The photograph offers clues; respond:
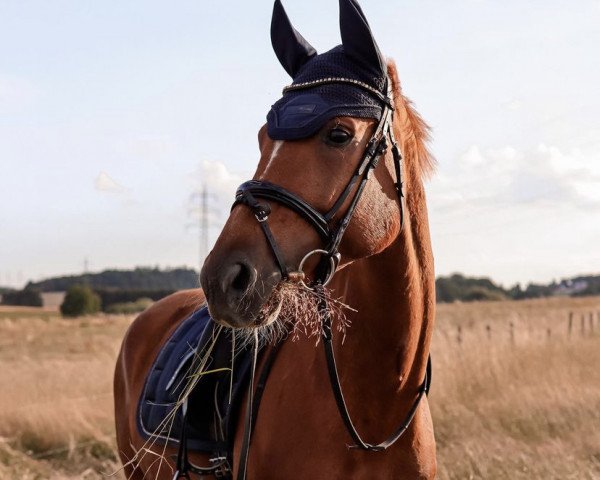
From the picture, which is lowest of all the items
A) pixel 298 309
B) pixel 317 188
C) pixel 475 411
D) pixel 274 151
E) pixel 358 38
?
pixel 475 411

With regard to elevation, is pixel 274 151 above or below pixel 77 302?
above

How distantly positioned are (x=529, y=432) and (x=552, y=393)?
0.78m

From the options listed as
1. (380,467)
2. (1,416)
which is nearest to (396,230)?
(380,467)

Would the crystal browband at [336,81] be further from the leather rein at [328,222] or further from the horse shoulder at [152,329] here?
the horse shoulder at [152,329]

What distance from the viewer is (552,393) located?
736 cm

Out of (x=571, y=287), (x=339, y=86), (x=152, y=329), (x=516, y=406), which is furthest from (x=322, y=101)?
(x=571, y=287)

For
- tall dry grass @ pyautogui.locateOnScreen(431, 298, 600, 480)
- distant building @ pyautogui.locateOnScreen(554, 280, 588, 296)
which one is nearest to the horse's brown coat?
tall dry grass @ pyautogui.locateOnScreen(431, 298, 600, 480)

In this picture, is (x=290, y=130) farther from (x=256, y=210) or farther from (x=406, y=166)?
(x=406, y=166)

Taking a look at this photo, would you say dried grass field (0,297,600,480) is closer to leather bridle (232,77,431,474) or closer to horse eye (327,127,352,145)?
leather bridle (232,77,431,474)

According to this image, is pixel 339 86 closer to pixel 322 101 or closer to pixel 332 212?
pixel 322 101

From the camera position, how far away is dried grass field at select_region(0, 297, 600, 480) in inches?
225

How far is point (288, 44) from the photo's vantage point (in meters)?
3.08

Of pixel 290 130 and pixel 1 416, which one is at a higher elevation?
pixel 290 130

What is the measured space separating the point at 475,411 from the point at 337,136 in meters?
5.63
